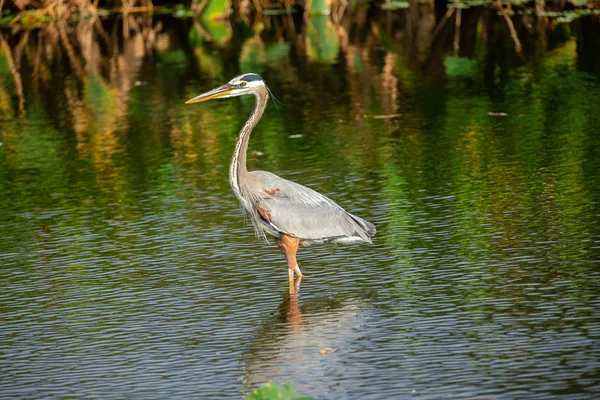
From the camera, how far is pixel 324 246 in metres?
9.62

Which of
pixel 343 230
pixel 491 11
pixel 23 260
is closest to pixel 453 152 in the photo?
pixel 343 230

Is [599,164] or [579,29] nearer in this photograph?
[599,164]

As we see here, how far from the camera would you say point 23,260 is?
957cm

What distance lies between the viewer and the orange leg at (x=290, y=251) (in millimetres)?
8383

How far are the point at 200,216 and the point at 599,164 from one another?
13.0ft

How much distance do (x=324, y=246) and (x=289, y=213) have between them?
124 cm

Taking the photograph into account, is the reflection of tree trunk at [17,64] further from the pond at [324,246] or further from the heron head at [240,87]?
the heron head at [240,87]

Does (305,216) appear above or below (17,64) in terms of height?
above

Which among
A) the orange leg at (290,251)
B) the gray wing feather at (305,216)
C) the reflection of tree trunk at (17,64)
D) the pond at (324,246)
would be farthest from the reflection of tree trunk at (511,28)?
the orange leg at (290,251)

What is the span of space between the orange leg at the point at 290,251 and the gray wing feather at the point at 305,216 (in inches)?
3.5

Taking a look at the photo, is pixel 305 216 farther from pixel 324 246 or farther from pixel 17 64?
pixel 17 64

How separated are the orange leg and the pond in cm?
15

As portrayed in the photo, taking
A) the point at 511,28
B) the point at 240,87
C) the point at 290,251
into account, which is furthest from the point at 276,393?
the point at 511,28

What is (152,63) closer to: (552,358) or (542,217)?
(542,217)
